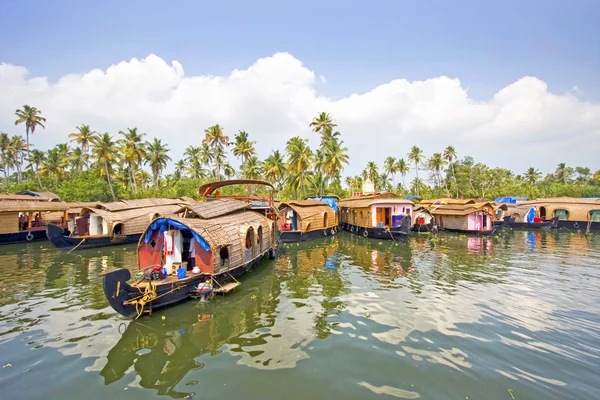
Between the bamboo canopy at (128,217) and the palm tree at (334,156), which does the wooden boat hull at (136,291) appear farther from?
the palm tree at (334,156)

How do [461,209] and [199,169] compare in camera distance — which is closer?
[461,209]

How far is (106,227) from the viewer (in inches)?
842

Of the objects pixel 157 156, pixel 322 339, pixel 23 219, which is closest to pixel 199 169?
pixel 157 156

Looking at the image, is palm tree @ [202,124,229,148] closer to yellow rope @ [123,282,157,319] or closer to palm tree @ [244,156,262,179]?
palm tree @ [244,156,262,179]

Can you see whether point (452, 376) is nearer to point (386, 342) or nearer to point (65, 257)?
point (386, 342)

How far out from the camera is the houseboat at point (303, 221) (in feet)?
77.4

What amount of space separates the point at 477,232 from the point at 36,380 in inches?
1212

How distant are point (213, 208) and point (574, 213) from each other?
38.4 metres

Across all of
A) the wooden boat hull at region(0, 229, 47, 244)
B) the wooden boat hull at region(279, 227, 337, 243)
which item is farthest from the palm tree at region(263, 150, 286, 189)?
the wooden boat hull at region(0, 229, 47, 244)

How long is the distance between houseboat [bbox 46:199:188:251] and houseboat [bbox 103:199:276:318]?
1112 cm

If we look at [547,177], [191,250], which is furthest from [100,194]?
[547,177]

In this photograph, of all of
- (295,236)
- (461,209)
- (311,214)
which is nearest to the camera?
(295,236)

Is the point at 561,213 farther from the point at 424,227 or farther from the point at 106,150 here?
the point at 106,150

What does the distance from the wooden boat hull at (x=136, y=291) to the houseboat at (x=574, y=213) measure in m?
38.3
